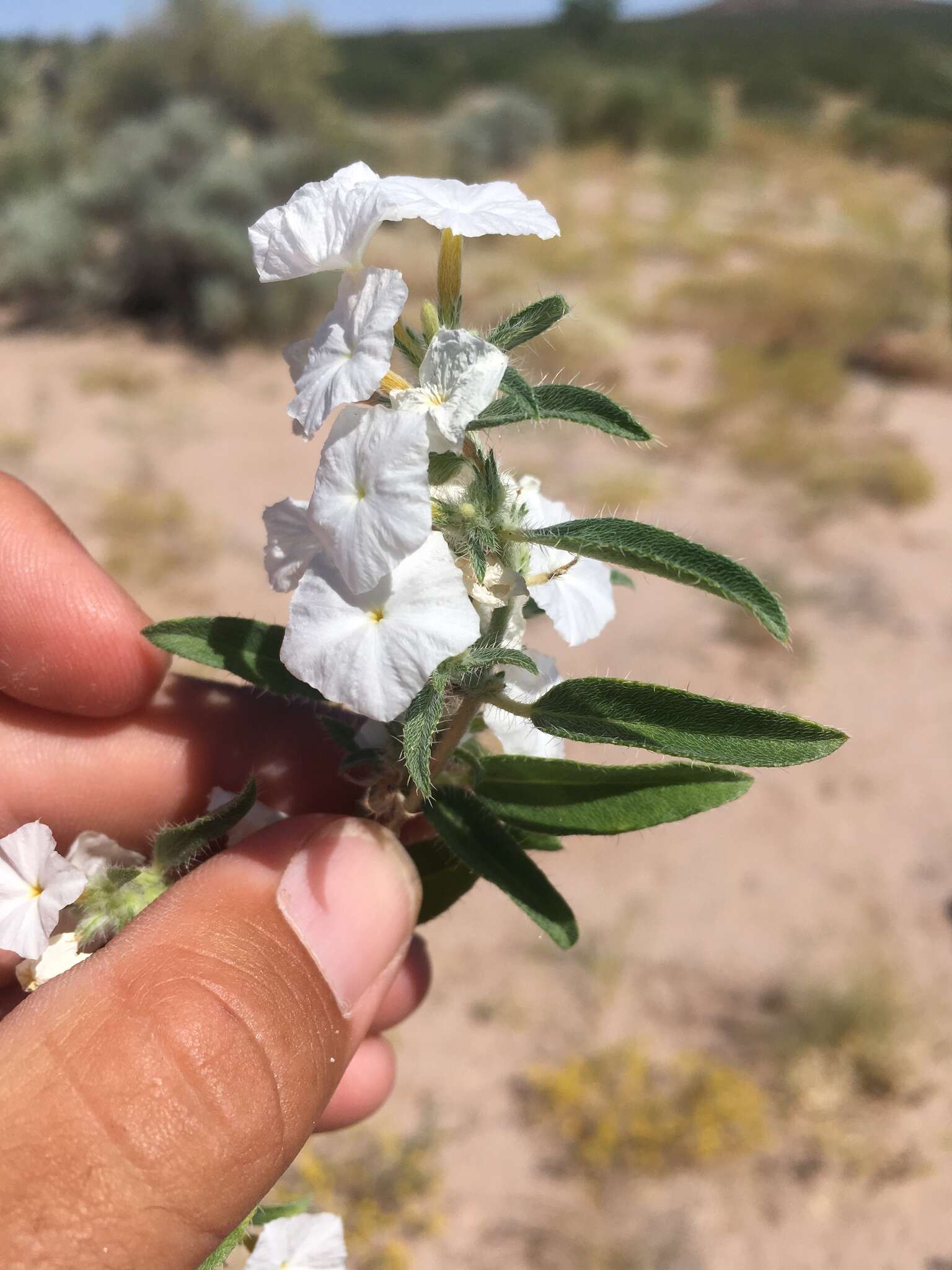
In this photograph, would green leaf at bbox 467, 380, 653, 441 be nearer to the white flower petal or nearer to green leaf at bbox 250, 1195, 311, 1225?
the white flower petal

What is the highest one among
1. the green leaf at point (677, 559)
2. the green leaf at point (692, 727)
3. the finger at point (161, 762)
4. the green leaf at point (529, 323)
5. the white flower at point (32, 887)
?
the green leaf at point (529, 323)

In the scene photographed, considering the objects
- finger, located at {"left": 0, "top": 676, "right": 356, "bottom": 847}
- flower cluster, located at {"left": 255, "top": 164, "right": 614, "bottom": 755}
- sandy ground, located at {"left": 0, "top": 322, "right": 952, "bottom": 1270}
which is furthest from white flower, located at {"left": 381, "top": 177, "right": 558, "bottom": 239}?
finger, located at {"left": 0, "top": 676, "right": 356, "bottom": 847}

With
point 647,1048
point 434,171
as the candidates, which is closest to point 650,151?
point 434,171

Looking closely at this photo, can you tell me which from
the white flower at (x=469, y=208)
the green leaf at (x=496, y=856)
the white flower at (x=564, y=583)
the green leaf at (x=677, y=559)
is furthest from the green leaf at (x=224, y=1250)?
the white flower at (x=469, y=208)

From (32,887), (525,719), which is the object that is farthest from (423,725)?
(32,887)

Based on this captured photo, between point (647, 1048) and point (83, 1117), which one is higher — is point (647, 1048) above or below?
below

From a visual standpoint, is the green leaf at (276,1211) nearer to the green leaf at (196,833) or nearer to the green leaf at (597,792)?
the green leaf at (196,833)

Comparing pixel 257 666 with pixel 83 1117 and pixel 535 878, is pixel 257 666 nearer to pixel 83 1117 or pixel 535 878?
pixel 535 878
